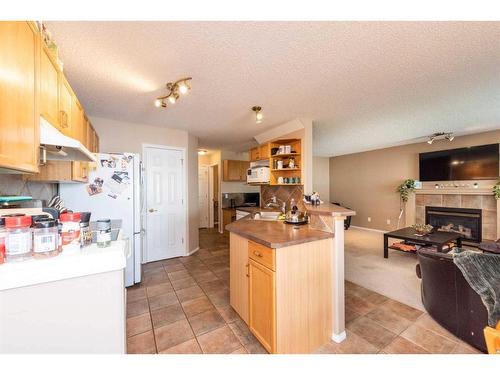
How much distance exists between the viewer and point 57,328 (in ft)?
2.40

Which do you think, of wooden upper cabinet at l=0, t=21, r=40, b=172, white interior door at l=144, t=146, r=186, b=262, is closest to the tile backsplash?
wooden upper cabinet at l=0, t=21, r=40, b=172

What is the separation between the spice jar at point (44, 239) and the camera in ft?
2.37

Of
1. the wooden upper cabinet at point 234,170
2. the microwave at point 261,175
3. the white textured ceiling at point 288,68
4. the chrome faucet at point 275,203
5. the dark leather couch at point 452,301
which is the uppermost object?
the white textured ceiling at point 288,68

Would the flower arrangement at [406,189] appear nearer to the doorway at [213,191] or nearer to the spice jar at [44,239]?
the doorway at [213,191]

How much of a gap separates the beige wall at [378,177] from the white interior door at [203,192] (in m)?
4.44

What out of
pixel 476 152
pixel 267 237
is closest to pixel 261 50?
pixel 267 237

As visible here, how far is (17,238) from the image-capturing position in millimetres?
692

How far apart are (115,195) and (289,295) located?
7.58ft

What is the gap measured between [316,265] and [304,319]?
0.40m

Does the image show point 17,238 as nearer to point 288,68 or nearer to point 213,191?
point 288,68

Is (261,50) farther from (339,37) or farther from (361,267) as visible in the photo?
(361,267)

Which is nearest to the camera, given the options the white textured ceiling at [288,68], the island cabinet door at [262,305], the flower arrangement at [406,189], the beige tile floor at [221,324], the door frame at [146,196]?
the white textured ceiling at [288,68]

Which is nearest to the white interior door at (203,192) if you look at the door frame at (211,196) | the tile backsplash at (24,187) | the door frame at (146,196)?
the door frame at (211,196)

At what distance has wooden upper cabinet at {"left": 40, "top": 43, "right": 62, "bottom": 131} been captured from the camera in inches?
42.0
